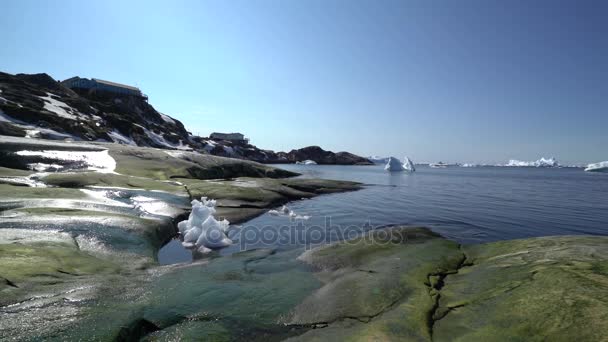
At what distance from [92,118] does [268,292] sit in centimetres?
9721

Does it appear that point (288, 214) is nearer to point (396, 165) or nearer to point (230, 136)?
point (396, 165)

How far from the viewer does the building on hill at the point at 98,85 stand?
4867 inches

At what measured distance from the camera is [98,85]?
125 metres

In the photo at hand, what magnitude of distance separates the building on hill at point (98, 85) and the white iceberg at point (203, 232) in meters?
139

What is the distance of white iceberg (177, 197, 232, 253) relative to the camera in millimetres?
13633

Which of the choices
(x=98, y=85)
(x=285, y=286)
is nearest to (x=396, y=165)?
(x=285, y=286)

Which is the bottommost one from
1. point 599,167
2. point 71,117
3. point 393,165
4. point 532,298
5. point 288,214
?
point 288,214

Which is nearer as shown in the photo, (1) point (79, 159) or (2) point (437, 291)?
(2) point (437, 291)

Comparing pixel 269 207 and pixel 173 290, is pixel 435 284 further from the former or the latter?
pixel 269 207

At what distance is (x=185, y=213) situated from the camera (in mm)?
17828

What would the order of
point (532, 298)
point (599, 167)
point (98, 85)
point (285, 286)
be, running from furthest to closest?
point (599, 167) < point (98, 85) < point (285, 286) < point (532, 298)

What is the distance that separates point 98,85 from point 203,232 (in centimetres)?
14217

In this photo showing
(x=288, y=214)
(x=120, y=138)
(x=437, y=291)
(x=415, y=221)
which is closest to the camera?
(x=437, y=291)

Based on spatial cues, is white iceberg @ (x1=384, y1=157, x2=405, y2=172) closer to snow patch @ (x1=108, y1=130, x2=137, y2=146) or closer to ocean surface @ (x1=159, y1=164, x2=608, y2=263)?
ocean surface @ (x1=159, y1=164, x2=608, y2=263)
